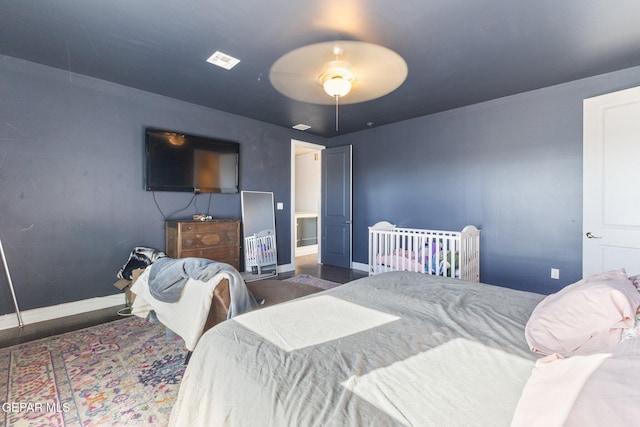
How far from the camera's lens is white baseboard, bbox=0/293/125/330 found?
270cm

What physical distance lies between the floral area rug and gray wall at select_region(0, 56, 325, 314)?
0.85 m

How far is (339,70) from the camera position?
8.61 feet

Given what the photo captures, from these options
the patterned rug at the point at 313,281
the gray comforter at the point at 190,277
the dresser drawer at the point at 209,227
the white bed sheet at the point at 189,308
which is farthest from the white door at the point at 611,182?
the dresser drawer at the point at 209,227

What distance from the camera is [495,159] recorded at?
3.70 metres

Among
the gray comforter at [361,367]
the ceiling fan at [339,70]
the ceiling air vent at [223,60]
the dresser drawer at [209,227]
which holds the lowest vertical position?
the gray comforter at [361,367]

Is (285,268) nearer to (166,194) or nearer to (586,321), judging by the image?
(166,194)

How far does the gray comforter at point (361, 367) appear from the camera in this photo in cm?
72

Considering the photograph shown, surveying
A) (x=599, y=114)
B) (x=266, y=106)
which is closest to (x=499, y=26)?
(x=599, y=114)

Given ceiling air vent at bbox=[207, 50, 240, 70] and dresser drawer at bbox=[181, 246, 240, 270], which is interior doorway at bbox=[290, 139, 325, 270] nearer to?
dresser drawer at bbox=[181, 246, 240, 270]

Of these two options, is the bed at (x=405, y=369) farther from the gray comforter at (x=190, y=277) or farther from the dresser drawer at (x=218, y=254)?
the dresser drawer at (x=218, y=254)

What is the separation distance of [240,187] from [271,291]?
2.45m

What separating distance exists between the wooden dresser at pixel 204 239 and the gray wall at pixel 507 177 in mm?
2549

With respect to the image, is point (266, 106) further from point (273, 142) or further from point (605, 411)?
point (605, 411)

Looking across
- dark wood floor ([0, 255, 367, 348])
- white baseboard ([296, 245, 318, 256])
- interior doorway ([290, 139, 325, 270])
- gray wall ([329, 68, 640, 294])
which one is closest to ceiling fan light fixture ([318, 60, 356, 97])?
gray wall ([329, 68, 640, 294])
